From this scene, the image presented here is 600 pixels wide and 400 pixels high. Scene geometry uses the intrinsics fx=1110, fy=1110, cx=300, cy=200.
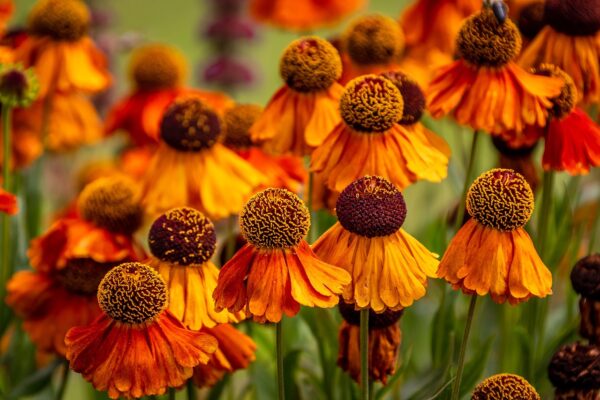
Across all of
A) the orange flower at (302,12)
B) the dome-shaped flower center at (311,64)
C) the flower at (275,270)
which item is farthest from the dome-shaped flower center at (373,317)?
the orange flower at (302,12)

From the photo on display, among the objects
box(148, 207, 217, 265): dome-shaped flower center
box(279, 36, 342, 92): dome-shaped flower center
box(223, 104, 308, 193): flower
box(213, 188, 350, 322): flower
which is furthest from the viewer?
box(223, 104, 308, 193): flower

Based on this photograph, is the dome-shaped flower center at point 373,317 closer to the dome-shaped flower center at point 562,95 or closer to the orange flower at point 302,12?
the dome-shaped flower center at point 562,95

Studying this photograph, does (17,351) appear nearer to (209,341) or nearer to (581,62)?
(209,341)

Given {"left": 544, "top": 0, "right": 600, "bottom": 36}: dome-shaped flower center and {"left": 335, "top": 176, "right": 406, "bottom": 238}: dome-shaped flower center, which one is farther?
{"left": 544, "top": 0, "right": 600, "bottom": 36}: dome-shaped flower center

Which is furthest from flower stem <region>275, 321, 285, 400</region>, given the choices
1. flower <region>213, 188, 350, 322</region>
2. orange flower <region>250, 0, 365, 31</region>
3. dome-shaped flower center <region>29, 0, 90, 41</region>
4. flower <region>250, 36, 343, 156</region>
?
orange flower <region>250, 0, 365, 31</region>

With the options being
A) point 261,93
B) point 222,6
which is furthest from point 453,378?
point 261,93

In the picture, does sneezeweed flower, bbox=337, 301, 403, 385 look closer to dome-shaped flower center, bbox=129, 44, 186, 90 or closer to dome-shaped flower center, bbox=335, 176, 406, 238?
dome-shaped flower center, bbox=335, 176, 406, 238

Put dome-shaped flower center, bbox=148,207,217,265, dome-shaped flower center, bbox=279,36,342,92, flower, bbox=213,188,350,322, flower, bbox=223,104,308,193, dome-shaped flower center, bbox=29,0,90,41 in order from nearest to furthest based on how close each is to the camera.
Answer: flower, bbox=213,188,350,322, dome-shaped flower center, bbox=148,207,217,265, dome-shaped flower center, bbox=279,36,342,92, flower, bbox=223,104,308,193, dome-shaped flower center, bbox=29,0,90,41
